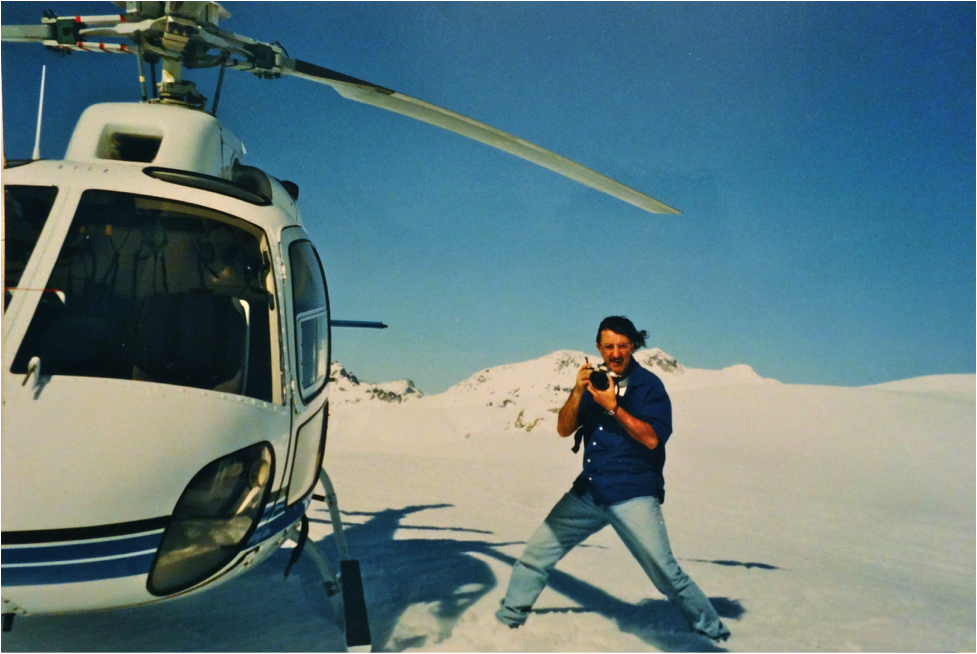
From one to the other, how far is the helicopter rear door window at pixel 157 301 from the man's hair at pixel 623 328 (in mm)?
1981

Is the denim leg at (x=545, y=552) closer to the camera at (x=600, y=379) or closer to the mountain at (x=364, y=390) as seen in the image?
the camera at (x=600, y=379)

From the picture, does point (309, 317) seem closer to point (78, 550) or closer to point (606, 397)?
point (78, 550)

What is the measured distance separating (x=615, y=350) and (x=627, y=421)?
462 millimetres

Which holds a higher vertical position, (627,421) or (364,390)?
(627,421)

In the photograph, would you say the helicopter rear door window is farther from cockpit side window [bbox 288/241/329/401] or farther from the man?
the man

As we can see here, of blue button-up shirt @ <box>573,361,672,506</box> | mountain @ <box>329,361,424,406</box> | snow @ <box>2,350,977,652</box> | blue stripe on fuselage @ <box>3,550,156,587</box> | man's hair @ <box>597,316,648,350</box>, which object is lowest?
mountain @ <box>329,361,424,406</box>

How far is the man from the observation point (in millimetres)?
3654

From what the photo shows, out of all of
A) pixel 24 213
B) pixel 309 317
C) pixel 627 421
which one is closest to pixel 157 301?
pixel 24 213

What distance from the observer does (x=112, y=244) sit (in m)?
2.77

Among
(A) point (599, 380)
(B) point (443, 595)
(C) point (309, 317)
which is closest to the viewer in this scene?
(C) point (309, 317)

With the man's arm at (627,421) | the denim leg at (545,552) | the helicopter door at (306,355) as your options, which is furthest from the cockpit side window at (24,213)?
the denim leg at (545,552)

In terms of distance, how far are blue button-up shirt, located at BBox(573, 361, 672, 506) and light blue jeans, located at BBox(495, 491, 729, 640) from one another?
0.07 m

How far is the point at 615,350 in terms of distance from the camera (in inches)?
152

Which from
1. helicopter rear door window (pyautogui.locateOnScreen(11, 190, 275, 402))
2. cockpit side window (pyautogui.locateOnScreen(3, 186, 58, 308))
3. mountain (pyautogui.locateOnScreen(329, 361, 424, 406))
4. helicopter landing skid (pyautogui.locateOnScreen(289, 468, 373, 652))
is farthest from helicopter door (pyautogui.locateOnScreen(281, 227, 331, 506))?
mountain (pyautogui.locateOnScreen(329, 361, 424, 406))
